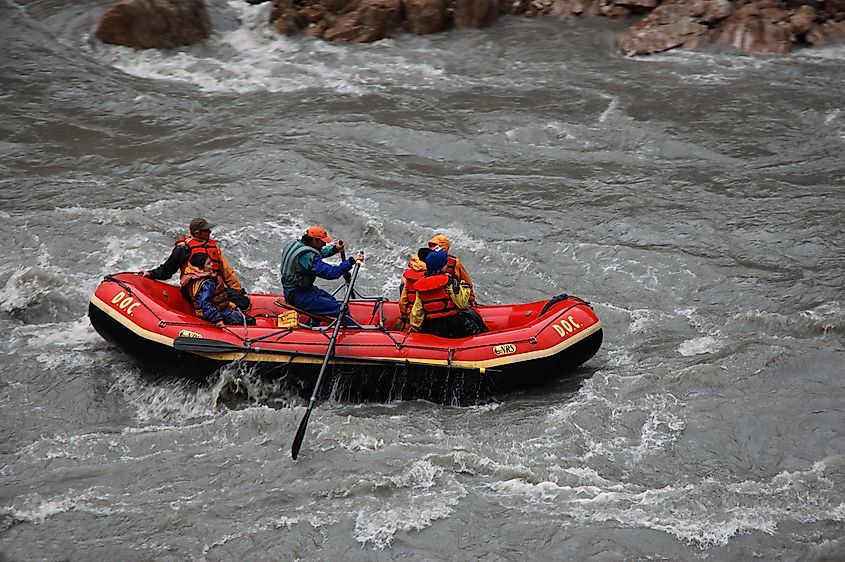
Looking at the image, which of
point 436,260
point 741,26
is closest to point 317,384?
point 436,260

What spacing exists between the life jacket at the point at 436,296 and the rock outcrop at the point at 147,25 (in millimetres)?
10067

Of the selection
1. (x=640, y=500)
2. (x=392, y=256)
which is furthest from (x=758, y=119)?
A: (x=640, y=500)

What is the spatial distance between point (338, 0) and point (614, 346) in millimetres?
10111

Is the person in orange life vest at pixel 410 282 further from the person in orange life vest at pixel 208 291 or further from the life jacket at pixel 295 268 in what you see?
the person in orange life vest at pixel 208 291

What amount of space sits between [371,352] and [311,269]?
857 millimetres

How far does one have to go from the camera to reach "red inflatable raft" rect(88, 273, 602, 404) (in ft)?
23.6

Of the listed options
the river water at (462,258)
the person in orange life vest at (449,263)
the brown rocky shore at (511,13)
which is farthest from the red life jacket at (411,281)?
the brown rocky shore at (511,13)

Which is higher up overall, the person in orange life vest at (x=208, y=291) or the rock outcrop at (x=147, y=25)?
the rock outcrop at (x=147, y=25)

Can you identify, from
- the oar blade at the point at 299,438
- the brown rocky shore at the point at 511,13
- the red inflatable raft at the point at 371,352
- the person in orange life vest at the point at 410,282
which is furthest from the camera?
the brown rocky shore at the point at 511,13

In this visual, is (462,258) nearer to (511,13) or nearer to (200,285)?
(200,285)

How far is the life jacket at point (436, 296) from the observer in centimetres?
729

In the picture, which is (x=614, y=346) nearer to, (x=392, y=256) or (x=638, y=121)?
(x=392, y=256)

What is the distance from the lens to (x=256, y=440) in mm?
6891

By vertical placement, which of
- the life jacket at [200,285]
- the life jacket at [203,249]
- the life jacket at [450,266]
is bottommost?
the life jacket at [200,285]
